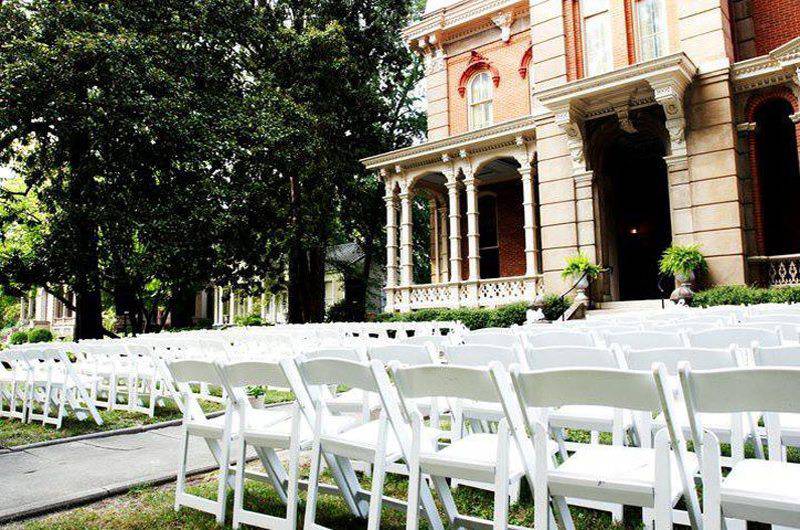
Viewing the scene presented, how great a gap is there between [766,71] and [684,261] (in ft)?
16.3

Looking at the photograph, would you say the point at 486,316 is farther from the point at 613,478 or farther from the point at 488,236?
the point at 613,478

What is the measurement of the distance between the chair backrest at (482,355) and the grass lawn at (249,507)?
0.89 meters

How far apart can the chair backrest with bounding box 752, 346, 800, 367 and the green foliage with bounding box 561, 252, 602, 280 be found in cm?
1248

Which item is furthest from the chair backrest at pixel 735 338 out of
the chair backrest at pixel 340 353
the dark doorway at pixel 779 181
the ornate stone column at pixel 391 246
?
the ornate stone column at pixel 391 246

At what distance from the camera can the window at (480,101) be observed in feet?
67.6

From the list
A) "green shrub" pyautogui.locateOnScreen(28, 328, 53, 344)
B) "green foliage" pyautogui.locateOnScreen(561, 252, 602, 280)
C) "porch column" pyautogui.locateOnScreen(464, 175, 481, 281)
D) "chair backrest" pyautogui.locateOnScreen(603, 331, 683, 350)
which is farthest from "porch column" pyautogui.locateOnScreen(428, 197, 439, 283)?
"green shrub" pyautogui.locateOnScreen(28, 328, 53, 344)

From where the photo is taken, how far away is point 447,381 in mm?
2768

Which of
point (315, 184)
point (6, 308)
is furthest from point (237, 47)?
point (6, 308)

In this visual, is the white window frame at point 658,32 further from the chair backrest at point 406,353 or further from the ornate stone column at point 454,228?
the chair backrest at point 406,353

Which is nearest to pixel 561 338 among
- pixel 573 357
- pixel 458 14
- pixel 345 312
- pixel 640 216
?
pixel 573 357

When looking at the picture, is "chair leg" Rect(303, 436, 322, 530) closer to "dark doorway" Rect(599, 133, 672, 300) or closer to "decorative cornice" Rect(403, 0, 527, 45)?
"dark doorway" Rect(599, 133, 672, 300)

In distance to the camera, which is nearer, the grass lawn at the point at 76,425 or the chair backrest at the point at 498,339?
the chair backrest at the point at 498,339

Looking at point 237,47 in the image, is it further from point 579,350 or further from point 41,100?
point 579,350

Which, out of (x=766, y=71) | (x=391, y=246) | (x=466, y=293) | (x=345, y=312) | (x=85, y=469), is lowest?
(x=85, y=469)
